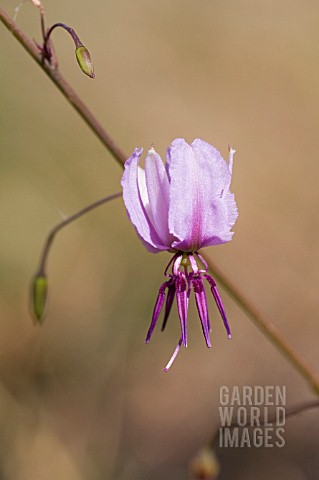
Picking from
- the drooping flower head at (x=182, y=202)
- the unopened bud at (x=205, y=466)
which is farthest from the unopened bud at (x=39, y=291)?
the unopened bud at (x=205, y=466)

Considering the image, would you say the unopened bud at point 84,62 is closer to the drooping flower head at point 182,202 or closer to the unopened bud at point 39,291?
the drooping flower head at point 182,202

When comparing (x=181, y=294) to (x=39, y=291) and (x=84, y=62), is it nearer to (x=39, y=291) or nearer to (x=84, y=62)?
(x=39, y=291)

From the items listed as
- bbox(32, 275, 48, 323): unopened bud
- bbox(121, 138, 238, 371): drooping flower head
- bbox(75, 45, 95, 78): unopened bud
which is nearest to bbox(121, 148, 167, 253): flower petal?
bbox(121, 138, 238, 371): drooping flower head

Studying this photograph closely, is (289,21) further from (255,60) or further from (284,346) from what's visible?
(284,346)

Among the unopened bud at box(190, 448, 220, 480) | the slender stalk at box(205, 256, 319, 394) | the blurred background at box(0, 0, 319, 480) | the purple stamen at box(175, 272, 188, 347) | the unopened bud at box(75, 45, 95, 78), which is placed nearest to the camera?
the unopened bud at box(75, 45, 95, 78)

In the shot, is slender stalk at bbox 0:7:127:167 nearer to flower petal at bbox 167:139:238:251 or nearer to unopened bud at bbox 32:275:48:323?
flower petal at bbox 167:139:238:251

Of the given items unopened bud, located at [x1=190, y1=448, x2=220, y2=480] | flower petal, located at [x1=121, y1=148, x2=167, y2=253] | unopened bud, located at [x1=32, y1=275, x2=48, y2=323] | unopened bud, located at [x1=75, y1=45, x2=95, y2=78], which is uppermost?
unopened bud, located at [x1=75, y1=45, x2=95, y2=78]

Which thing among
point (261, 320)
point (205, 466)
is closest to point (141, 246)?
point (205, 466)
